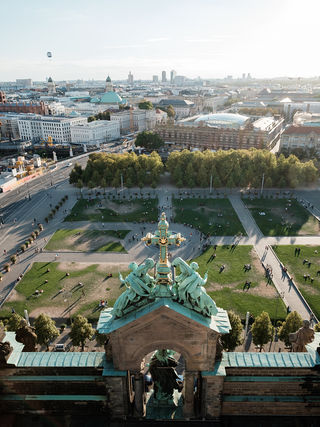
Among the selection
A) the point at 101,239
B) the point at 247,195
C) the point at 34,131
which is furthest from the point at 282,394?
the point at 34,131

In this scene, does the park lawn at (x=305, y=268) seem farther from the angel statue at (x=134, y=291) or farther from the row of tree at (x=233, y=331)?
the angel statue at (x=134, y=291)

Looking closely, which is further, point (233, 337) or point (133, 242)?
point (133, 242)

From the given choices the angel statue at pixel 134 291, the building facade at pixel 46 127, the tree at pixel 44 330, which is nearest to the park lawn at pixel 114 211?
the tree at pixel 44 330

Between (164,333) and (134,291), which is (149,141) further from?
(164,333)

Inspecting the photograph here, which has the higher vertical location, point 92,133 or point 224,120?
point 224,120

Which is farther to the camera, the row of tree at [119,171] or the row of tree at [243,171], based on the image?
the row of tree at [119,171]

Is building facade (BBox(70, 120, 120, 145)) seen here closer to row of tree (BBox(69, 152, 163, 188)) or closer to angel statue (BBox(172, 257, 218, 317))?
row of tree (BBox(69, 152, 163, 188))

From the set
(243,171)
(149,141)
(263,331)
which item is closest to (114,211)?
(243,171)
